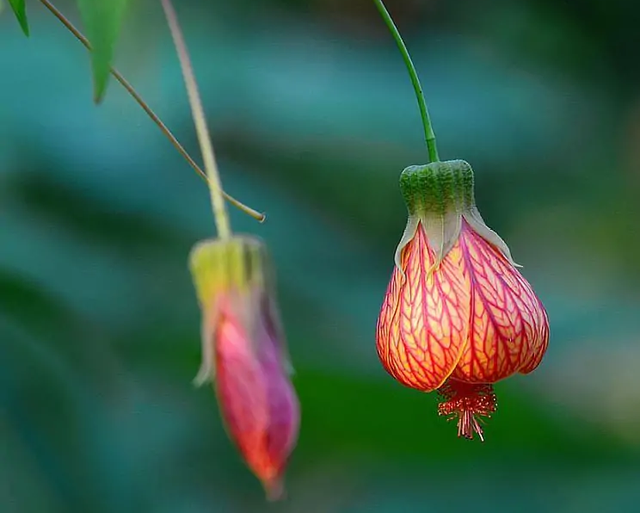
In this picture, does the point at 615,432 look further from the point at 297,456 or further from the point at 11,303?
the point at 11,303

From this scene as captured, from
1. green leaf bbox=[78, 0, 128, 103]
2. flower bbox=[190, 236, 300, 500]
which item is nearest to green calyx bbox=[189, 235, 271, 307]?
flower bbox=[190, 236, 300, 500]

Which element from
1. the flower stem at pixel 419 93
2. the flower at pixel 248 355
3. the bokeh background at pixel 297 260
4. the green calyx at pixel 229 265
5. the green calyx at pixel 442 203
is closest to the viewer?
the flower at pixel 248 355

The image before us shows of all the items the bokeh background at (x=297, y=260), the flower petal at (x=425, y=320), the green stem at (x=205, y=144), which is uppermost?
the green stem at (x=205, y=144)

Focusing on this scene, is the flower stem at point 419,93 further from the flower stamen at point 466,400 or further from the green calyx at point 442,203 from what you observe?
the flower stamen at point 466,400

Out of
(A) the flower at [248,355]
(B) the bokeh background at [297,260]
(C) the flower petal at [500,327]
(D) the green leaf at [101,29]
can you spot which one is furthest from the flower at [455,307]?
(B) the bokeh background at [297,260]

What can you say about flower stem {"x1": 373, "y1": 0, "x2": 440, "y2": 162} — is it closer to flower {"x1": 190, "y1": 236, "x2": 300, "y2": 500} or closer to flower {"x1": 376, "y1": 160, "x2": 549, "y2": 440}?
flower {"x1": 376, "y1": 160, "x2": 549, "y2": 440}

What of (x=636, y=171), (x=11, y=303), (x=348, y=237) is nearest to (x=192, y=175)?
(x=348, y=237)

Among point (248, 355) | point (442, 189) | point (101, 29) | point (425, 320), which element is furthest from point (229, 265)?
point (442, 189)
